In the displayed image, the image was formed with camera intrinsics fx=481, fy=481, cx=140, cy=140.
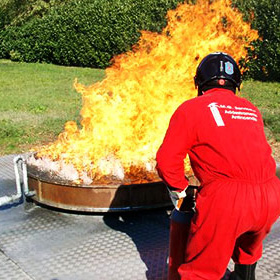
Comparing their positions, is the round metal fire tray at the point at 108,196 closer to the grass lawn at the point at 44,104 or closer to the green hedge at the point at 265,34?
the grass lawn at the point at 44,104

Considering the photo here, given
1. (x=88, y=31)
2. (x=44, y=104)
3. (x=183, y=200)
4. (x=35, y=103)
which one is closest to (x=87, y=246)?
(x=183, y=200)

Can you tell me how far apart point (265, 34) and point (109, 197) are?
34.3 feet

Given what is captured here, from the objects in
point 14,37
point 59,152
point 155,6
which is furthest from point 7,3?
point 59,152

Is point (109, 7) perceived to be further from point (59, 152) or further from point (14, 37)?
point (59, 152)

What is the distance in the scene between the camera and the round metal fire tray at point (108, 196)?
491cm

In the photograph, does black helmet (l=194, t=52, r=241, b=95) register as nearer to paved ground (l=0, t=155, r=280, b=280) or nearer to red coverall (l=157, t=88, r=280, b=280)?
red coverall (l=157, t=88, r=280, b=280)

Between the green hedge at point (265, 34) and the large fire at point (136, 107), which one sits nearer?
the large fire at point (136, 107)

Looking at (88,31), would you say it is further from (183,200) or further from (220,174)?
(220,174)

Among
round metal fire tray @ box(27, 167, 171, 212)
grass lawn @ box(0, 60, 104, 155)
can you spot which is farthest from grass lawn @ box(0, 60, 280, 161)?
round metal fire tray @ box(27, 167, 171, 212)


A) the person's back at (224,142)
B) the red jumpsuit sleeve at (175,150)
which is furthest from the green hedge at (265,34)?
the red jumpsuit sleeve at (175,150)

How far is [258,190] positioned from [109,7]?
1739 cm

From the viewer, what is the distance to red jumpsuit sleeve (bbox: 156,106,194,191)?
9.34ft

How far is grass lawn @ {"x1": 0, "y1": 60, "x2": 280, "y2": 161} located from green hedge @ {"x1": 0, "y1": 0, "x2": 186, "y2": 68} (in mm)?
1597

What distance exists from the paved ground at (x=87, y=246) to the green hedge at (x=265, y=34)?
973cm
